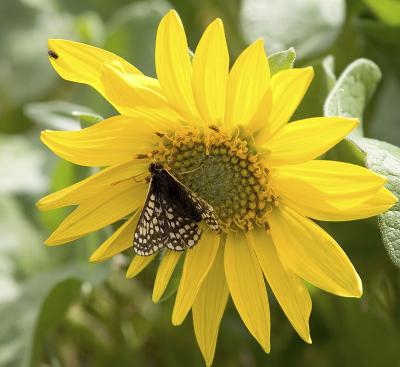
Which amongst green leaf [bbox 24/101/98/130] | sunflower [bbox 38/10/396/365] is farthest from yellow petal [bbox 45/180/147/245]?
green leaf [bbox 24/101/98/130]

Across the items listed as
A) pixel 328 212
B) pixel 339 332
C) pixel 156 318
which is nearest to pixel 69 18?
pixel 156 318

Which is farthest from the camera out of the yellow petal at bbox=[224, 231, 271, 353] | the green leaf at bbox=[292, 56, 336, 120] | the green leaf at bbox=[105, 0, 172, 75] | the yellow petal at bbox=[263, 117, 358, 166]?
the green leaf at bbox=[105, 0, 172, 75]

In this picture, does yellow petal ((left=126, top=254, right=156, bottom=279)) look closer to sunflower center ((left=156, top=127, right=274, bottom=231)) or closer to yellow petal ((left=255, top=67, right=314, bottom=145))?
A: sunflower center ((left=156, top=127, right=274, bottom=231))

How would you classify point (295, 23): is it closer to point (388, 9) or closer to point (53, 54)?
point (388, 9)

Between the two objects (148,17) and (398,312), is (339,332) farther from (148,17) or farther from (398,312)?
(148,17)

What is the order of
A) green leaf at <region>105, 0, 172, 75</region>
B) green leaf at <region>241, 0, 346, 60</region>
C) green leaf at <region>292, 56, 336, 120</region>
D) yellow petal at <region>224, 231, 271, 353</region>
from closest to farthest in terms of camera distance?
1. yellow petal at <region>224, 231, 271, 353</region>
2. green leaf at <region>292, 56, 336, 120</region>
3. green leaf at <region>241, 0, 346, 60</region>
4. green leaf at <region>105, 0, 172, 75</region>

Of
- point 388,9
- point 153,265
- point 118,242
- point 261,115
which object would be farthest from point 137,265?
point 388,9
